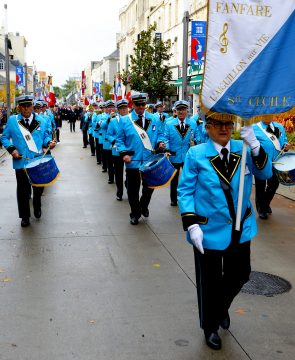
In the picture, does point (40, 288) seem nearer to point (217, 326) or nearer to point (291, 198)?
point (217, 326)

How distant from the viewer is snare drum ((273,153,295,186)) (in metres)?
7.09

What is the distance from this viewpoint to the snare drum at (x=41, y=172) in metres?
7.68

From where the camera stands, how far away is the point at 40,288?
5.41 meters

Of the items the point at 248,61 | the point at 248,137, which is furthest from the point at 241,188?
the point at 248,61

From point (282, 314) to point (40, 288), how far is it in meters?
2.42

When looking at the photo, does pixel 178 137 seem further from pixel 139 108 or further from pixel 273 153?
pixel 273 153

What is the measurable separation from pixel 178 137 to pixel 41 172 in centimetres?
323

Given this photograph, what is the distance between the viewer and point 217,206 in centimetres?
386

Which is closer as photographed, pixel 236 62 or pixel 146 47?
pixel 236 62

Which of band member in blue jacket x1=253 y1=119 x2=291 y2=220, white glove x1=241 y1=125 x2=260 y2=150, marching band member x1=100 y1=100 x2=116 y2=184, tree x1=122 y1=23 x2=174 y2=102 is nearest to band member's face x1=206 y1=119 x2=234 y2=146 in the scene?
white glove x1=241 y1=125 x2=260 y2=150

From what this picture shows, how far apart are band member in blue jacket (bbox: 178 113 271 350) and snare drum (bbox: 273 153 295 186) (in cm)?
323

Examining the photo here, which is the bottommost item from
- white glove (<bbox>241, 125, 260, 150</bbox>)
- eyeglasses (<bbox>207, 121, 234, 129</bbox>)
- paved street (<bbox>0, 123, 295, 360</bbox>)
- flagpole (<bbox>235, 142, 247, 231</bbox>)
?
paved street (<bbox>0, 123, 295, 360</bbox>)

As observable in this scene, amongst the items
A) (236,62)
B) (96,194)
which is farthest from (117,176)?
(236,62)

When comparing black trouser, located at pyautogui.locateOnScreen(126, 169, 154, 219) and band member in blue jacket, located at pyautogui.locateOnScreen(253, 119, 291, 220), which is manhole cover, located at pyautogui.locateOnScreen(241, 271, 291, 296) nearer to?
band member in blue jacket, located at pyautogui.locateOnScreen(253, 119, 291, 220)
